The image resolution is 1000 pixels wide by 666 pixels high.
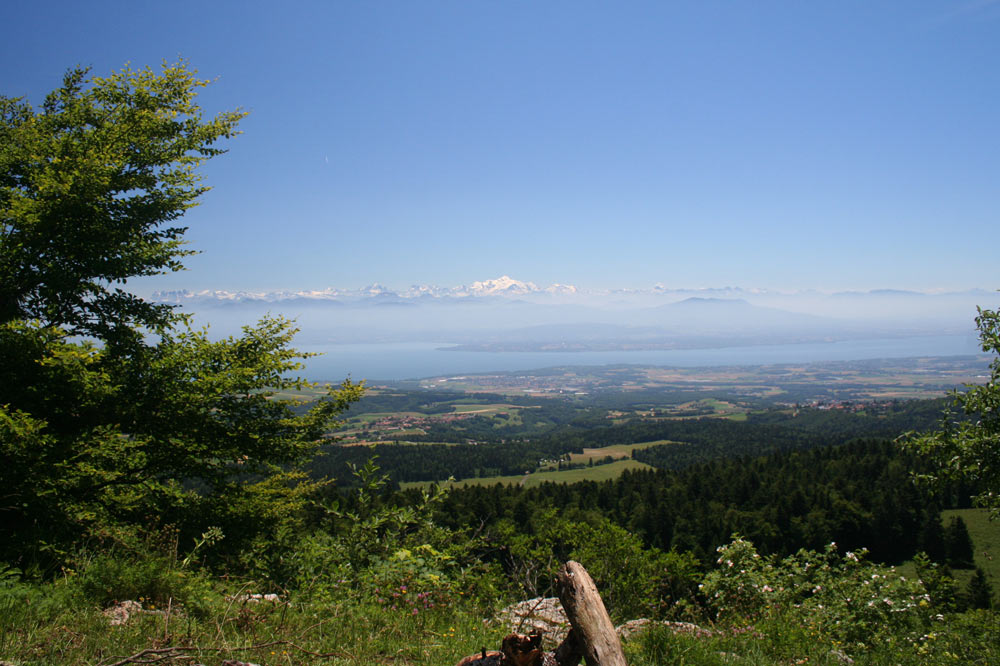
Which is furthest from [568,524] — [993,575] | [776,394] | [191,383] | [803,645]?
[776,394]

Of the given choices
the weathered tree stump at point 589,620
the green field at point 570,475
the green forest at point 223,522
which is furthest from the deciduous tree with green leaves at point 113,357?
the green field at point 570,475

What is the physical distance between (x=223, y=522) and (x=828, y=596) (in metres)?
9.57

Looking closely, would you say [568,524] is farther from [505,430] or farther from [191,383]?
[505,430]

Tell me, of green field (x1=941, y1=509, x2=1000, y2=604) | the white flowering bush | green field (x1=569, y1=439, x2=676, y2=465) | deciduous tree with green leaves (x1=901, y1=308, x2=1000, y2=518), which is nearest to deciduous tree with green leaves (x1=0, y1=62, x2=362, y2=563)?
the white flowering bush

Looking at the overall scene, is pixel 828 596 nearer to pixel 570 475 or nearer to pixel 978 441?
pixel 978 441

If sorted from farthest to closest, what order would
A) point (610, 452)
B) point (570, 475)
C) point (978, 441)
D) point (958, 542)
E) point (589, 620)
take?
point (610, 452) → point (570, 475) → point (958, 542) → point (978, 441) → point (589, 620)

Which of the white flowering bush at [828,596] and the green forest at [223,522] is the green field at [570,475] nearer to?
the white flowering bush at [828,596]

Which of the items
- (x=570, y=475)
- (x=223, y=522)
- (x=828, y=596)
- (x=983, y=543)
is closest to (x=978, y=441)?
(x=828, y=596)

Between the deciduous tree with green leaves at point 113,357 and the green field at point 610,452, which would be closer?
the deciduous tree with green leaves at point 113,357

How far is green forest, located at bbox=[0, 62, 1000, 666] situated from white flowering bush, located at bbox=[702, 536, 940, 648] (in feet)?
0.14

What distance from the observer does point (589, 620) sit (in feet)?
7.92

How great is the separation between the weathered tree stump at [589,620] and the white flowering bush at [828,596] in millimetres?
3939

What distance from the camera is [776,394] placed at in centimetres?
18188

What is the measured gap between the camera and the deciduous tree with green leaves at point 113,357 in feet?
19.2
